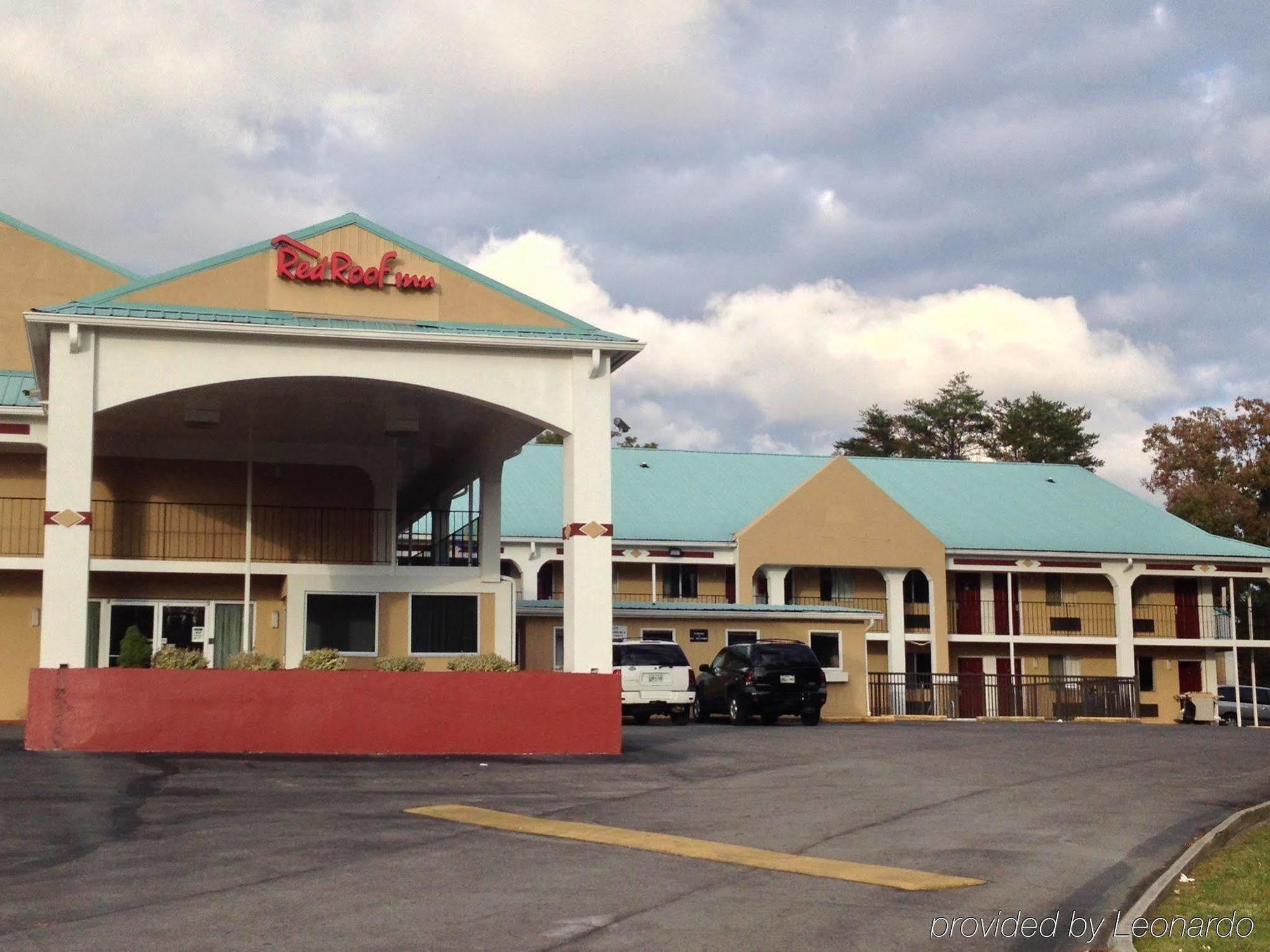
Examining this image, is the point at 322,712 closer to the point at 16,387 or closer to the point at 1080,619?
the point at 16,387

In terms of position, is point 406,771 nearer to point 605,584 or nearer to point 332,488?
point 605,584

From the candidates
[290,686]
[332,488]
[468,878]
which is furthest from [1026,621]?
[468,878]

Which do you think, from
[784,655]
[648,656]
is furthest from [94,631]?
[784,655]

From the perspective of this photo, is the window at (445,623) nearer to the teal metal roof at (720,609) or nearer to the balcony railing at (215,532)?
the balcony railing at (215,532)

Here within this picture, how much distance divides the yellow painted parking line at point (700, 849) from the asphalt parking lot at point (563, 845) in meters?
0.20

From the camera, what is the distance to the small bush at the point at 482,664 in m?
20.9

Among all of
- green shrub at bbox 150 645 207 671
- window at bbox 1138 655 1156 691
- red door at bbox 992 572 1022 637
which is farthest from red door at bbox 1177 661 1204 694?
green shrub at bbox 150 645 207 671

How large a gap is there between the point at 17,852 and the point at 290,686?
8.40m

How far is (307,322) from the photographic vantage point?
68.7ft

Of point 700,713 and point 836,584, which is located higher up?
point 836,584

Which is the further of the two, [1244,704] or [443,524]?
[1244,704]

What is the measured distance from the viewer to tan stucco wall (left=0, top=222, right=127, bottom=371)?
1174 inches

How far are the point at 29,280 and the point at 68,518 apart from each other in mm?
12806

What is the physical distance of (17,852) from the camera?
11055mm
